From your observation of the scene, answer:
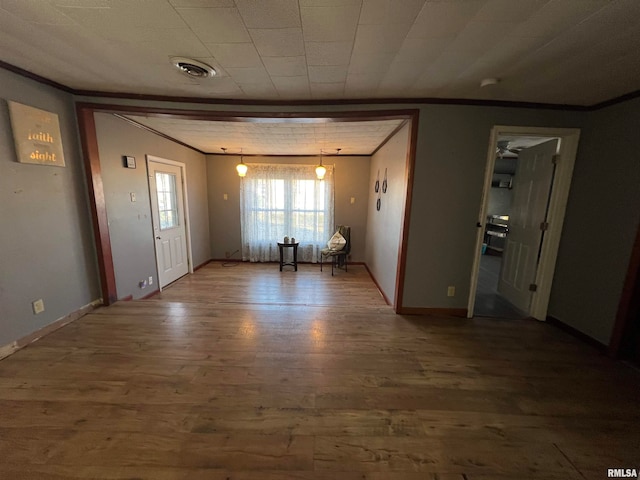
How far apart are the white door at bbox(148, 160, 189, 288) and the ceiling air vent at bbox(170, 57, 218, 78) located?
215 cm

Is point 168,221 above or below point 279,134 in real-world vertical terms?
below

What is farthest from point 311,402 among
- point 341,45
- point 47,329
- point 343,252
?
point 343,252

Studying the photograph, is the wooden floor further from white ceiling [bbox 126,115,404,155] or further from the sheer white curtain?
the sheer white curtain

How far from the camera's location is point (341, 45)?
1.54 meters

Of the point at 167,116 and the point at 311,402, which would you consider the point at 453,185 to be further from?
the point at 167,116

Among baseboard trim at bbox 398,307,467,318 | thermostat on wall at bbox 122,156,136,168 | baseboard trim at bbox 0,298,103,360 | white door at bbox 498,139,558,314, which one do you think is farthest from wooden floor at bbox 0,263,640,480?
thermostat on wall at bbox 122,156,136,168

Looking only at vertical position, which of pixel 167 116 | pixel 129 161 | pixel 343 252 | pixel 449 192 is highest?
pixel 167 116

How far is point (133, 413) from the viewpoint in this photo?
141cm

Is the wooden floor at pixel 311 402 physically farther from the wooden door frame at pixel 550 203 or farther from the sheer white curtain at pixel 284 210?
the sheer white curtain at pixel 284 210

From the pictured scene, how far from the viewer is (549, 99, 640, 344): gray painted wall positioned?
2.05 meters

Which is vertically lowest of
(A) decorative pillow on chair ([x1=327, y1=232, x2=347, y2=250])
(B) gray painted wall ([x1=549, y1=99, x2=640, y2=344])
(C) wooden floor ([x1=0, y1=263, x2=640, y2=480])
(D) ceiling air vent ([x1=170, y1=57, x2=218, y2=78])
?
(C) wooden floor ([x1=0, y1=263, x2=640, y2=480])

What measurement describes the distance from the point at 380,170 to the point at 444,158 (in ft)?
6.00

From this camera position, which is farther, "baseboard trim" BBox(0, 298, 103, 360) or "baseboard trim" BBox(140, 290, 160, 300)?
"baseboard trim" BBox(140, 290, 160, 300)

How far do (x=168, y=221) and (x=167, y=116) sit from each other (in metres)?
2.11
